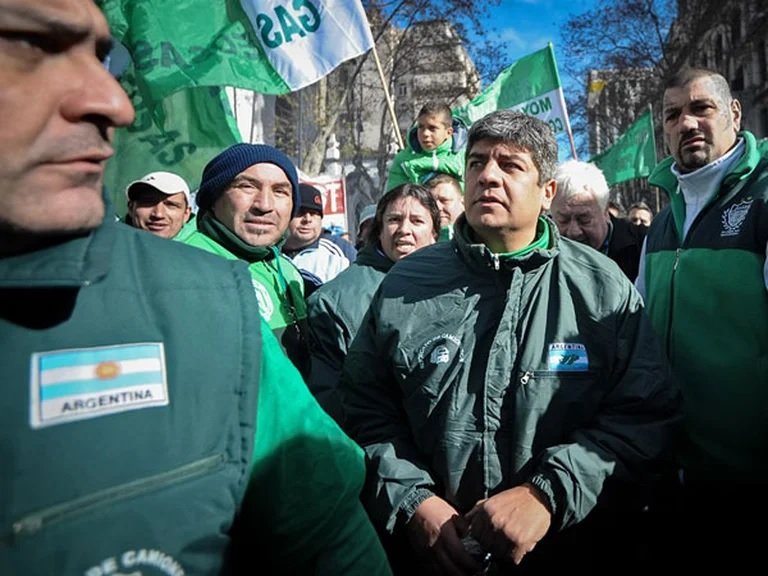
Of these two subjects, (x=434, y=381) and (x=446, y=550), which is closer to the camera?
(x=446, y=550)

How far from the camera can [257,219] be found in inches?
118

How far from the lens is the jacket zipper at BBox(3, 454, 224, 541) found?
799mm

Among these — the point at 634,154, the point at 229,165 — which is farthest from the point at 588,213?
the point at 634,154

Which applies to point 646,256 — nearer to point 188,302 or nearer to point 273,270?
point 273,270

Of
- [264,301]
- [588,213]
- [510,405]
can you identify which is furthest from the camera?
[588,213]

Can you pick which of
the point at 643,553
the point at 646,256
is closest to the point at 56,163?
the point at 643,553

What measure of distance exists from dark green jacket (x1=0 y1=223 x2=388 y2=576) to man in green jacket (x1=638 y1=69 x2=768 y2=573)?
1.82m

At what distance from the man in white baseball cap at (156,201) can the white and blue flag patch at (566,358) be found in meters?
2.68

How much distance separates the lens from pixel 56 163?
0.87 m

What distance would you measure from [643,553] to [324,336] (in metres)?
1.53

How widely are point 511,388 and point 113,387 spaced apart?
1402mm

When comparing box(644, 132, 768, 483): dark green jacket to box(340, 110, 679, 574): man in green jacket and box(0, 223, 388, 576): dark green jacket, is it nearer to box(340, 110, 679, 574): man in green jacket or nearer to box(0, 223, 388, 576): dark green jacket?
box(340, 110, 679, 574): man in green jacket

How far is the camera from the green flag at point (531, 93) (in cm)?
837

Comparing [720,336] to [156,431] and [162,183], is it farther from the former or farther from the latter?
[162,183]
